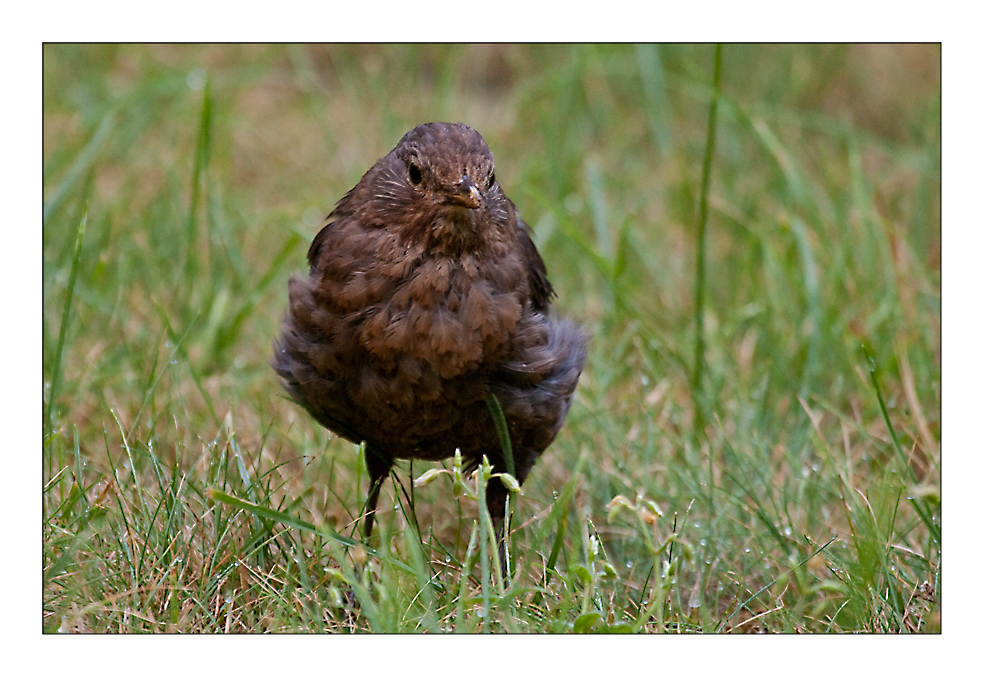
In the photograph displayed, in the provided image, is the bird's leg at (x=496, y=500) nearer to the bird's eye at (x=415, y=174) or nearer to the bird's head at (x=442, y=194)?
the bird's head at (x=442, y=194)

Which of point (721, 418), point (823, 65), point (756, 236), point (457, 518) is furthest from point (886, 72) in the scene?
A: point (457, 518)

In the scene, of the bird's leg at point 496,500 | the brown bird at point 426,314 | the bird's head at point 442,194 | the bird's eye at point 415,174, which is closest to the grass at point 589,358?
the bird's leg at point 496,500

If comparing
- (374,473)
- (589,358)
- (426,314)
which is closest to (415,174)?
(426,314)

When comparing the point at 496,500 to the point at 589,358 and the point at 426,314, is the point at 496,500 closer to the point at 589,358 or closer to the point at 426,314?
the point at 426,314

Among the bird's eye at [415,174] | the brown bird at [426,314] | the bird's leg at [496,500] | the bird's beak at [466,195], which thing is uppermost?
the bird's eye at [415,174]

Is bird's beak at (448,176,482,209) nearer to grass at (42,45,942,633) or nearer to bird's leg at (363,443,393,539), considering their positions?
grass at (42,45,942,633)

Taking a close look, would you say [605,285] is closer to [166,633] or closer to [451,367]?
[451,367]

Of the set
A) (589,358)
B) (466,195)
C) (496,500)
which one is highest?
(466,195)

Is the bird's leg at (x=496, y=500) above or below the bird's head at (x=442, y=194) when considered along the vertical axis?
below
